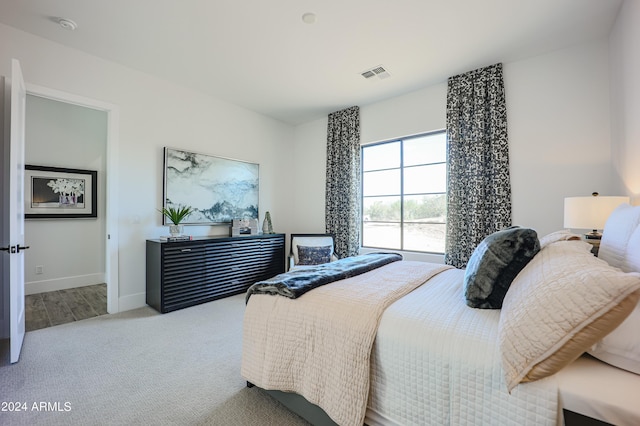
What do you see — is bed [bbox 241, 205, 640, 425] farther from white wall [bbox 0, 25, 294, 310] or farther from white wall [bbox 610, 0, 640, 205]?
white wall [bbox 0, 25, 294, 310]

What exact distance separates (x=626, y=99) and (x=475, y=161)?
1.27 m

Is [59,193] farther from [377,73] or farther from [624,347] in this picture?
[624,347]

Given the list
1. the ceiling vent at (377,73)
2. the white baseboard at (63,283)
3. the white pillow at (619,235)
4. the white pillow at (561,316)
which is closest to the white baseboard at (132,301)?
the white baseboard at (63,283)

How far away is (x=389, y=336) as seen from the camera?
126 cm

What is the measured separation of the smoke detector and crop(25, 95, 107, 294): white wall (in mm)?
2006

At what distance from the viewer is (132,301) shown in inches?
132

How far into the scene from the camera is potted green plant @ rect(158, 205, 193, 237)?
11.3 ft

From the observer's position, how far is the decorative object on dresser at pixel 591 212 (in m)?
2.11

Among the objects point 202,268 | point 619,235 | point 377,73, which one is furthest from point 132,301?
point 619,235

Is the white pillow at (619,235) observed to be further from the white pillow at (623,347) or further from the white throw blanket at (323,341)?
the white throw blanket at (323,341)

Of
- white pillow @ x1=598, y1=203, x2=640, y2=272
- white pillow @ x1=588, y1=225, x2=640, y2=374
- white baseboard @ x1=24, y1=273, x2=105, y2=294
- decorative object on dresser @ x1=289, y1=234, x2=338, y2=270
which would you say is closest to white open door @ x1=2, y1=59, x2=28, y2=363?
white baseboard @ x1=24, y1=273, x2=105, y2=294

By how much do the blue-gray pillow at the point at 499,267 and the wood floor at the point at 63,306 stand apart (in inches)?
154

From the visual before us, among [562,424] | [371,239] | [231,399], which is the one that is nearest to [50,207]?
[231,399]

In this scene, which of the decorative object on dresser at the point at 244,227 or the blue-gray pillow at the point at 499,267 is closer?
the blue-gray pillow at the point at 499,267
